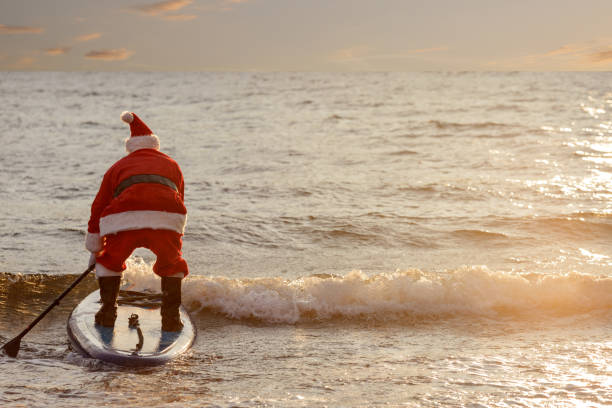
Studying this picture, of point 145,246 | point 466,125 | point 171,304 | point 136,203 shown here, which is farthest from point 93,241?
point 466,125

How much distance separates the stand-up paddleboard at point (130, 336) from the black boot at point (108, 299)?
2.3 inches

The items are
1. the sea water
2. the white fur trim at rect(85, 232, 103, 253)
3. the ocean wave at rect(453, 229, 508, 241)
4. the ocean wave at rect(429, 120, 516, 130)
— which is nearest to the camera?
the sea water

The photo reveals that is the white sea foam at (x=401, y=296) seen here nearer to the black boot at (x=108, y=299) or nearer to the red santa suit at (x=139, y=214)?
the black boot at (x=108, y=299)

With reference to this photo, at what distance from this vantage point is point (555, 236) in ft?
31.2

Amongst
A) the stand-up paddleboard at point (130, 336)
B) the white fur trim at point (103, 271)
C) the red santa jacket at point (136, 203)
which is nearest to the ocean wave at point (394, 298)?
the stand-up paddleboard at point (130, 336)

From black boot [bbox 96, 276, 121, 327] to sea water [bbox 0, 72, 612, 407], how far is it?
37 centimetres

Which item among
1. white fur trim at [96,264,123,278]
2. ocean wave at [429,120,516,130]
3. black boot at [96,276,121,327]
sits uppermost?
ocean wave at [429,120,516,130]

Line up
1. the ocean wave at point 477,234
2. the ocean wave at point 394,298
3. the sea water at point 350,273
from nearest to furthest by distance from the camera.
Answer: the sea water at point 350,273 < the ocean wave at point 394,298 < the ocean wave at point 477,234

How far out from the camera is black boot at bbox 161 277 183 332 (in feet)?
15.2

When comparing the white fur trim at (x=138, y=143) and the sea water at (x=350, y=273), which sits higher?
the white fur trim at (x=138, y=143)

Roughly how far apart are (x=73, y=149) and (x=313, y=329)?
53.3ft

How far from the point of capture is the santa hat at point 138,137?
185 inches

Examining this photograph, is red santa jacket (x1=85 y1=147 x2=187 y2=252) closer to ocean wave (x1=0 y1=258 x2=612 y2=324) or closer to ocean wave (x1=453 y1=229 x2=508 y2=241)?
ocean wave (x1=0 y1=258 x2=612 y2=324)

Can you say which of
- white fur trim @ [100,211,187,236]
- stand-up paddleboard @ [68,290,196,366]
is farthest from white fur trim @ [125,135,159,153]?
stand-up paddleboard @ [68,290,196,366]
